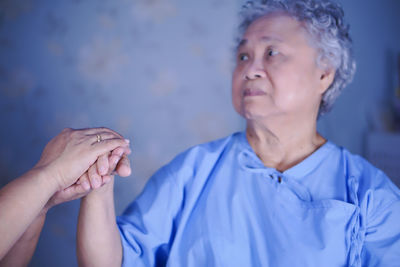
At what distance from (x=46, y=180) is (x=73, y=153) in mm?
86

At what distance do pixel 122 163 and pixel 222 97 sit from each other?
0.96m

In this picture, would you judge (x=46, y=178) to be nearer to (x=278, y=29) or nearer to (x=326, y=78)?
(x=278, y=29)

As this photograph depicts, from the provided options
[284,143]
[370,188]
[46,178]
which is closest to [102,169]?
[46,178]

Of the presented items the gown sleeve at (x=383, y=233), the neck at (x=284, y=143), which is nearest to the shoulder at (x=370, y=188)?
the gown sleeve at (x=383, y=233)

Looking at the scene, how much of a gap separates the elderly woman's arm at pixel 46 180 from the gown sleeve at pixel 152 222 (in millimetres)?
237

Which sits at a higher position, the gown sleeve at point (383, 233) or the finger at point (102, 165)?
the finger at point (102, 165)

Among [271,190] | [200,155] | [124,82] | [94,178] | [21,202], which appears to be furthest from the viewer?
[124,82]

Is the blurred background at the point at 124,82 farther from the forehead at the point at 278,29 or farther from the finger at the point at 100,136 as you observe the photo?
the finger at the point at 100,136

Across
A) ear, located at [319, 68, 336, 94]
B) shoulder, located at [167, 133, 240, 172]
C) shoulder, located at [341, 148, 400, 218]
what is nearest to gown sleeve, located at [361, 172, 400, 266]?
shoulder, located at [341, 148, 400, 218]

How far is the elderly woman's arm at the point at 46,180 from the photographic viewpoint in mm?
649

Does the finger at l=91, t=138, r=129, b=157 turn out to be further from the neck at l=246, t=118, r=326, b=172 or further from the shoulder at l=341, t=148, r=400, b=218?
the shoulder at l=341, t=148, r=400, b=218

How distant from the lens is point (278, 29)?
3.31ft

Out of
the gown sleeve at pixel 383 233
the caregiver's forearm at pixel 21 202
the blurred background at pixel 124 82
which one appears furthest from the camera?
the blurred background at pixel 124 82

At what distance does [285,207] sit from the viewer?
95 centimetres
